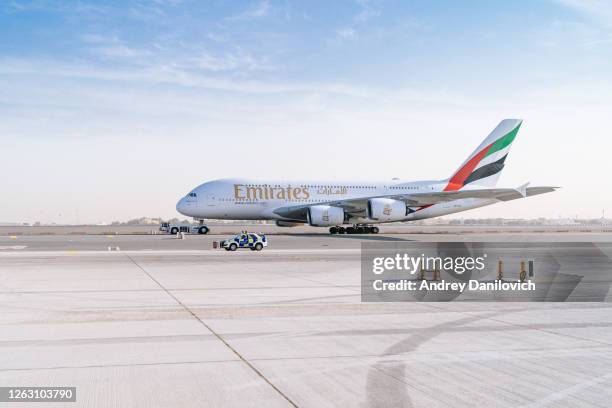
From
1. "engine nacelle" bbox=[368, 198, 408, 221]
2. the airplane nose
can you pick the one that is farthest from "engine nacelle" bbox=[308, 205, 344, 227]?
the airplane nose

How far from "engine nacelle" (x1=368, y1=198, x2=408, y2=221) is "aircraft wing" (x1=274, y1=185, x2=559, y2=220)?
0.81 metres

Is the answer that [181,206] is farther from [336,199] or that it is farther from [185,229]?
[336,199]

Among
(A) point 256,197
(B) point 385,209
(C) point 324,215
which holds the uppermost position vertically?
(A) point 256,197

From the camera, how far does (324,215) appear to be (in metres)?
54.9

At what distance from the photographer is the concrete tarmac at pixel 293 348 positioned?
22.9 feet

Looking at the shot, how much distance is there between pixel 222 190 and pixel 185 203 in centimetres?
362

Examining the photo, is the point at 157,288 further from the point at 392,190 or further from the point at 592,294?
the point at 392,190

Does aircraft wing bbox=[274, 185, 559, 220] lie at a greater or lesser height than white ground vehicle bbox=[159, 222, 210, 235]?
greater

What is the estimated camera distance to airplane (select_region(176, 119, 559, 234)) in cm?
5647

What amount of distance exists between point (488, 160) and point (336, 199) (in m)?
16.6

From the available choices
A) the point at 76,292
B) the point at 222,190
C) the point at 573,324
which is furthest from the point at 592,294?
the point at 222,190

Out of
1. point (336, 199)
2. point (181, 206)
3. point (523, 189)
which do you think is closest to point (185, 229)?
point (181, 206)

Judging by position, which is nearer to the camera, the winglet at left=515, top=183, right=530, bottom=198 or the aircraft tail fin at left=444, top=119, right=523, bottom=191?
the winglet at left=515, top=183, right=530, bottom=198

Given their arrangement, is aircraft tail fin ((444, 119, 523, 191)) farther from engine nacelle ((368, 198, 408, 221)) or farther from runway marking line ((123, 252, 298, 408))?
runway marking line ((123, 252, 298, 408))
